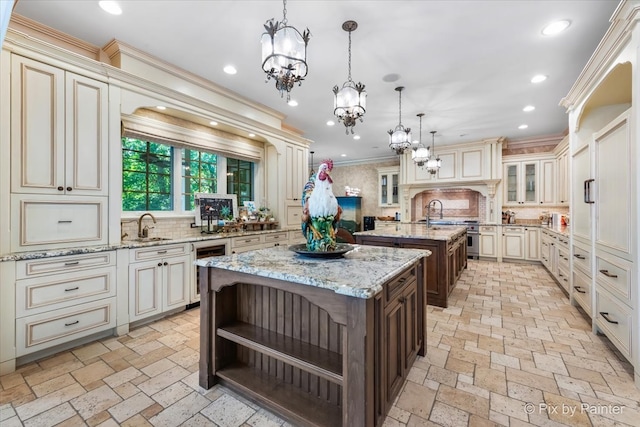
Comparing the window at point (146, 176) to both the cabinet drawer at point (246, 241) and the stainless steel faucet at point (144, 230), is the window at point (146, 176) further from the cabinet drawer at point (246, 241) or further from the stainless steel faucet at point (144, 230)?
the cabinet drawer at point (246, 241)

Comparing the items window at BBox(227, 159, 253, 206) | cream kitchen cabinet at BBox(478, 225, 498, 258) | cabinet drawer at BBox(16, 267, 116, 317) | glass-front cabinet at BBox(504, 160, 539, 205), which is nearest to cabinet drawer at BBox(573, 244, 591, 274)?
cream kitchen cabinet at BBox(478, 225, 498, 258)

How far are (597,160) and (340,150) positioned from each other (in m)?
5.45

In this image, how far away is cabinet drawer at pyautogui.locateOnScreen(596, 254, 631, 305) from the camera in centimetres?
200

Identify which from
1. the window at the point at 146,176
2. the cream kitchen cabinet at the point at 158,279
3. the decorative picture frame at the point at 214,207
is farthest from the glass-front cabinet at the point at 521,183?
the window at the point at 146,176

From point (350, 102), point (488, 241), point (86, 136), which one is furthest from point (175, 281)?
point (488, 241)

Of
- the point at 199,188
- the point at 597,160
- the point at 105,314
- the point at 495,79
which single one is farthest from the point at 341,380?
the point at 495,79

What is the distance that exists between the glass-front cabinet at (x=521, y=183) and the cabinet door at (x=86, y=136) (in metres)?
7.26

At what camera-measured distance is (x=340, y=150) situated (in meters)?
7.47

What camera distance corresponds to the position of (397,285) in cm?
167

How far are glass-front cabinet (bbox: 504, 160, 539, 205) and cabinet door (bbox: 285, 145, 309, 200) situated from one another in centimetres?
465

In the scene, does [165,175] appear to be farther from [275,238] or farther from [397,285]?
[397,285]

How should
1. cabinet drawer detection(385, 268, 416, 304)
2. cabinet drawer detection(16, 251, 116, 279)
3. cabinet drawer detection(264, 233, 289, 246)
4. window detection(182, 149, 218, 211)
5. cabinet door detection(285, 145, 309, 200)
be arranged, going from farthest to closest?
cabinet door detection(285, 145, 309, 200) → cabinet drawer detection(264, 233, 289, 246) → window detection(182, 149, 218, 211) → cabinet drawer detection(16, 251, 116, 279) → cabinet drawer detection(385, 268, 416, 304)

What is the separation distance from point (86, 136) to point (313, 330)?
104 inches

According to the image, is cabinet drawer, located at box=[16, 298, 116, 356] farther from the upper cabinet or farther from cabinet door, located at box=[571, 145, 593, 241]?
cabinet door, located at box=[571, 145, 593, 241]
